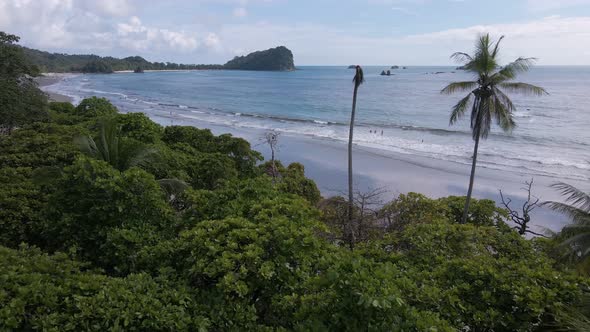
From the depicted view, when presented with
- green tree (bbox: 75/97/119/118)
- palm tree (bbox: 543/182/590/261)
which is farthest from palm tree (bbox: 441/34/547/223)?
green tree (bbox: 75/97/119/118)

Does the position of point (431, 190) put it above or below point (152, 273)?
below

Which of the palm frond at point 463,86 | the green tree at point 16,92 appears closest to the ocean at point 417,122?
the palm frond at point 463,86

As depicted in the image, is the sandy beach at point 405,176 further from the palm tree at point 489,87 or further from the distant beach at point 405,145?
the palm tree at point 489,87

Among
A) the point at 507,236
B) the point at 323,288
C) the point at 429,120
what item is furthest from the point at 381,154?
the point at 323,288

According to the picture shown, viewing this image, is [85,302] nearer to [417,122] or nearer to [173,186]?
[173,186]

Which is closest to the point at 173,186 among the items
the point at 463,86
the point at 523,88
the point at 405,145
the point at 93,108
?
the point at 463,86

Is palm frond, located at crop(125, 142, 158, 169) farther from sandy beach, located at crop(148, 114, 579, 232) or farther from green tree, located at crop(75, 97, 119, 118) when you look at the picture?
green tree, located at crop(75, 97, 119, 118)

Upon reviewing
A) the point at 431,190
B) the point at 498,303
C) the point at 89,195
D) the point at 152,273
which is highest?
the point at 89,195

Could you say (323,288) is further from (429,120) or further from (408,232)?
(429,120)

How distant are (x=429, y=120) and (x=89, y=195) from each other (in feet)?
152

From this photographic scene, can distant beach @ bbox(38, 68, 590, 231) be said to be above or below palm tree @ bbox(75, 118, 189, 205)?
below

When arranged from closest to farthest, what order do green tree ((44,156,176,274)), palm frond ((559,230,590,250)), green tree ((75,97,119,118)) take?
green tree ((44,156,176,274)), palm frond ((559,230,590,250)), green tree ((75,97,119,118))

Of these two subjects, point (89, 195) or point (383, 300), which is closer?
point (383, 300)

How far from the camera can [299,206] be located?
328 inches
